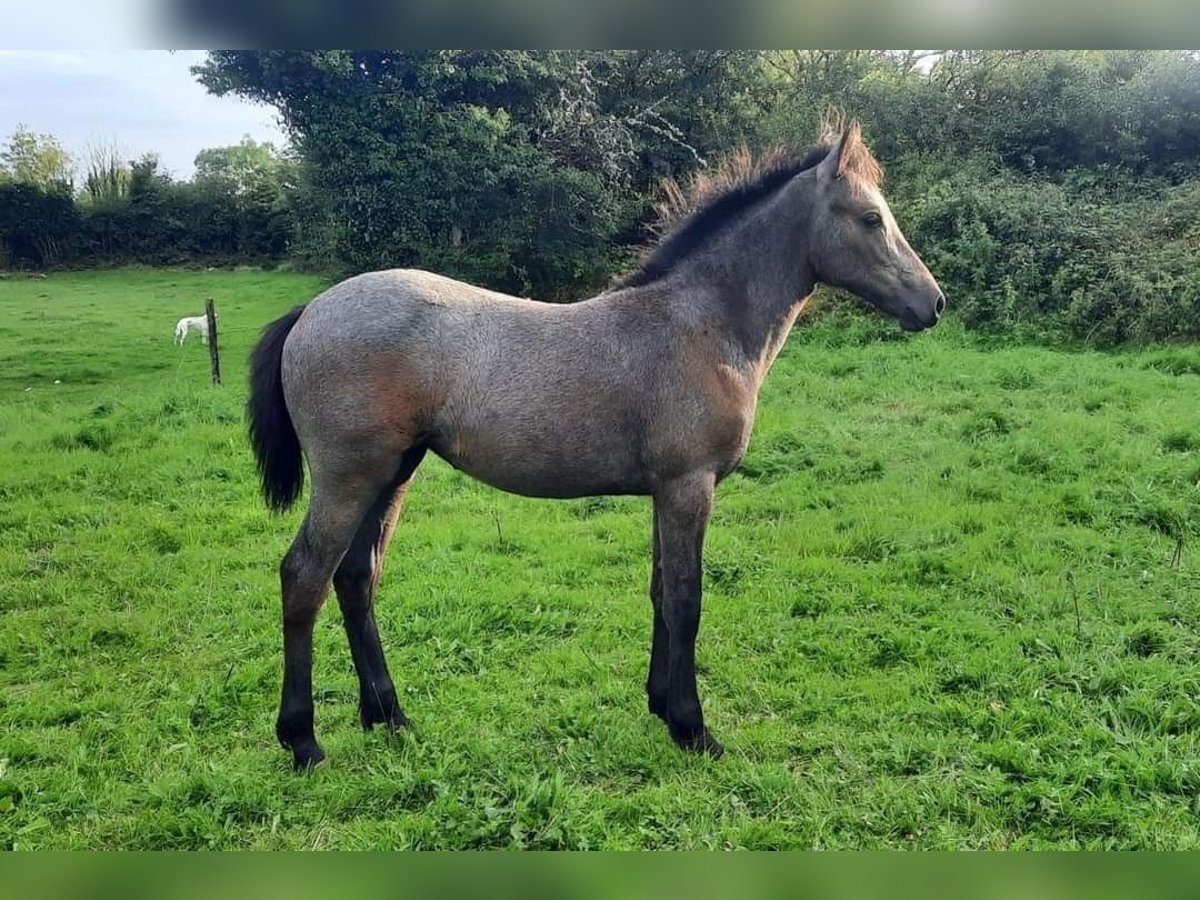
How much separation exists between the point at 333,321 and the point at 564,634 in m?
2.12

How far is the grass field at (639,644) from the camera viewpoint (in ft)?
9.62

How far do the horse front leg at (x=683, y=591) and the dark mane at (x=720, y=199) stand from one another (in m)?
0.95

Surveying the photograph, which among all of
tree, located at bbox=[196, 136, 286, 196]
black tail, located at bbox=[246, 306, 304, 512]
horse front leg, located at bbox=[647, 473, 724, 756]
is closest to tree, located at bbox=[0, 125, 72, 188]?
tree, located at bbox=[196, 136, 286, 196]

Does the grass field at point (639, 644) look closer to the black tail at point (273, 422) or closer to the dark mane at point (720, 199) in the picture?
the black tail at point (273, 422)

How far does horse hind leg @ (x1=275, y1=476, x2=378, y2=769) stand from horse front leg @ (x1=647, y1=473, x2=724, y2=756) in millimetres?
1204

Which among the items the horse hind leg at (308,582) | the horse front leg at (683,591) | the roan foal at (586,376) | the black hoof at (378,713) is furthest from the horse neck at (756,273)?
the black hoof at (378,713)

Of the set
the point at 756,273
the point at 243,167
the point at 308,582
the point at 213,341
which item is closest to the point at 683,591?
the point at 756,273

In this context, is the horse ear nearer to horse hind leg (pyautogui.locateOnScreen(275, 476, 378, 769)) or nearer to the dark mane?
the dark mane

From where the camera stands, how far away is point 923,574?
480cm

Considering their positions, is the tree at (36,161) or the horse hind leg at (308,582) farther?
the tree at (36,161)

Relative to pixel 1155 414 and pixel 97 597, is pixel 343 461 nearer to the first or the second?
pixel 97 597

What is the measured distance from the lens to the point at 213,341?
7.96 meters

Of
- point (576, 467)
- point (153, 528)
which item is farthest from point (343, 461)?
point (153, 528)

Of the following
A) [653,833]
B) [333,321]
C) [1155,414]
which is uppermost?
[333,321]
